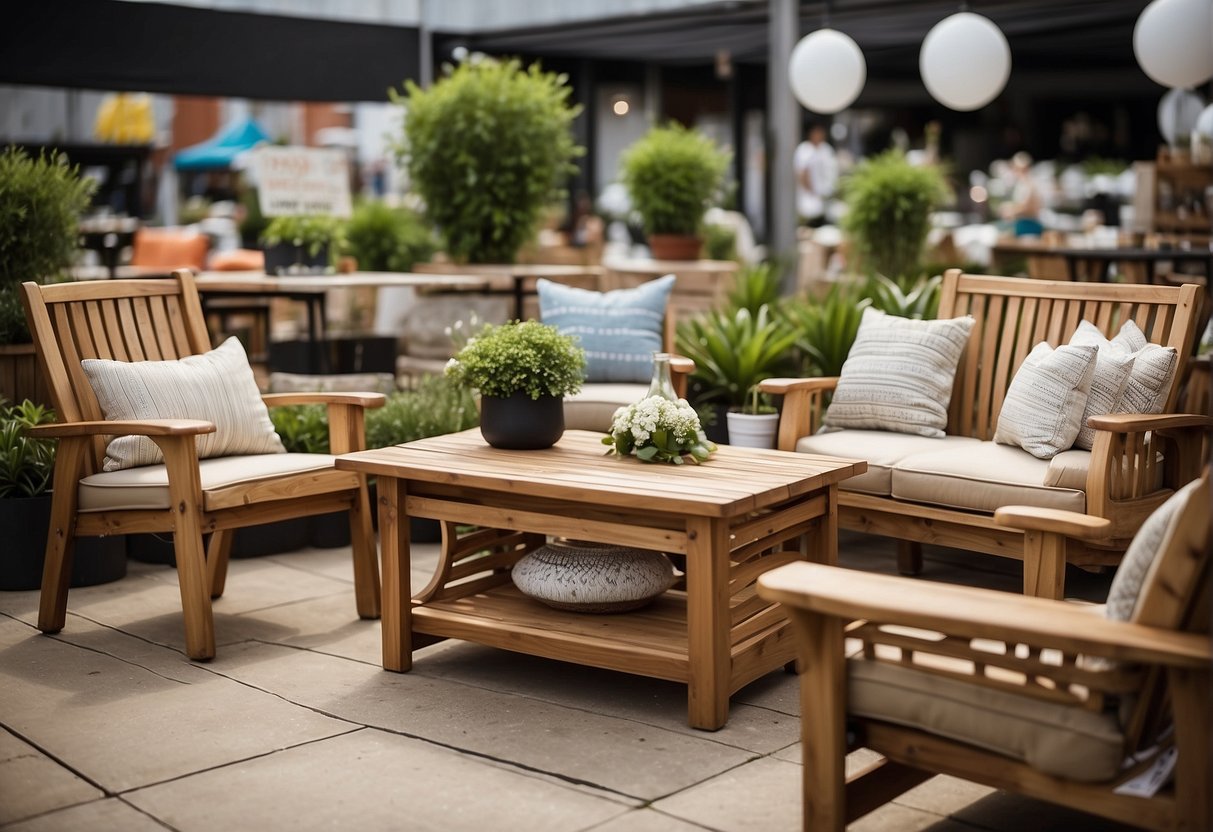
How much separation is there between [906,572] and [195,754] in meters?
2.70

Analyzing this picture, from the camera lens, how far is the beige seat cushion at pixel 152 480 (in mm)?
3941

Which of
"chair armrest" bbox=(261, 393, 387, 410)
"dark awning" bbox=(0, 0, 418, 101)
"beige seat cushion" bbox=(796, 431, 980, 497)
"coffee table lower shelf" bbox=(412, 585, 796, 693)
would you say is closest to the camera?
"coffee table lower shelf" bbox=(412, 585, 796, 693)

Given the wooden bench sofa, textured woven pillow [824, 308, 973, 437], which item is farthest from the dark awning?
textured woven pillow [824, 308, 973, 437]

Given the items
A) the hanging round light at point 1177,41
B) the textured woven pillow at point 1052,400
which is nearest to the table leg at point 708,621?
the textured woven pillow at point 1052,400

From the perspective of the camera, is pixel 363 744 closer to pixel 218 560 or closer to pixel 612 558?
pixel 612 558

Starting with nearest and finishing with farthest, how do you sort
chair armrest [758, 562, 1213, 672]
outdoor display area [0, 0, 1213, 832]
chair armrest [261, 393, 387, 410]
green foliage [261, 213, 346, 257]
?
chair armrest [758, 562, 1213, 672], outdoor display area [0, 0, 1213, 832], chair armrest [261, 393, 387, 410], green foliage [261, 213, 346, 257]

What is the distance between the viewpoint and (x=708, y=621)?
333cm

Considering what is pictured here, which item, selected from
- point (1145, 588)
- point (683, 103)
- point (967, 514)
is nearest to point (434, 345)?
point (967, 514)

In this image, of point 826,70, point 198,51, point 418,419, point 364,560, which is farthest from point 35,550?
point 826,70

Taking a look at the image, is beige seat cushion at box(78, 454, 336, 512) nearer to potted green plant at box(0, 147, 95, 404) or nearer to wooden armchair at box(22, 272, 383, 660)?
wooden armchair at box(22, 272, 383, 660)

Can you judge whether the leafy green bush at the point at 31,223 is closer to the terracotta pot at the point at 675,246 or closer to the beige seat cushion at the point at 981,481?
the terracotta pot at the point at 675,246

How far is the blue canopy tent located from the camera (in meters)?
17.6

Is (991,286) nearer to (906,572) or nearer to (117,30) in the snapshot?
(906,572)

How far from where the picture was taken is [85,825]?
9.25 feet
